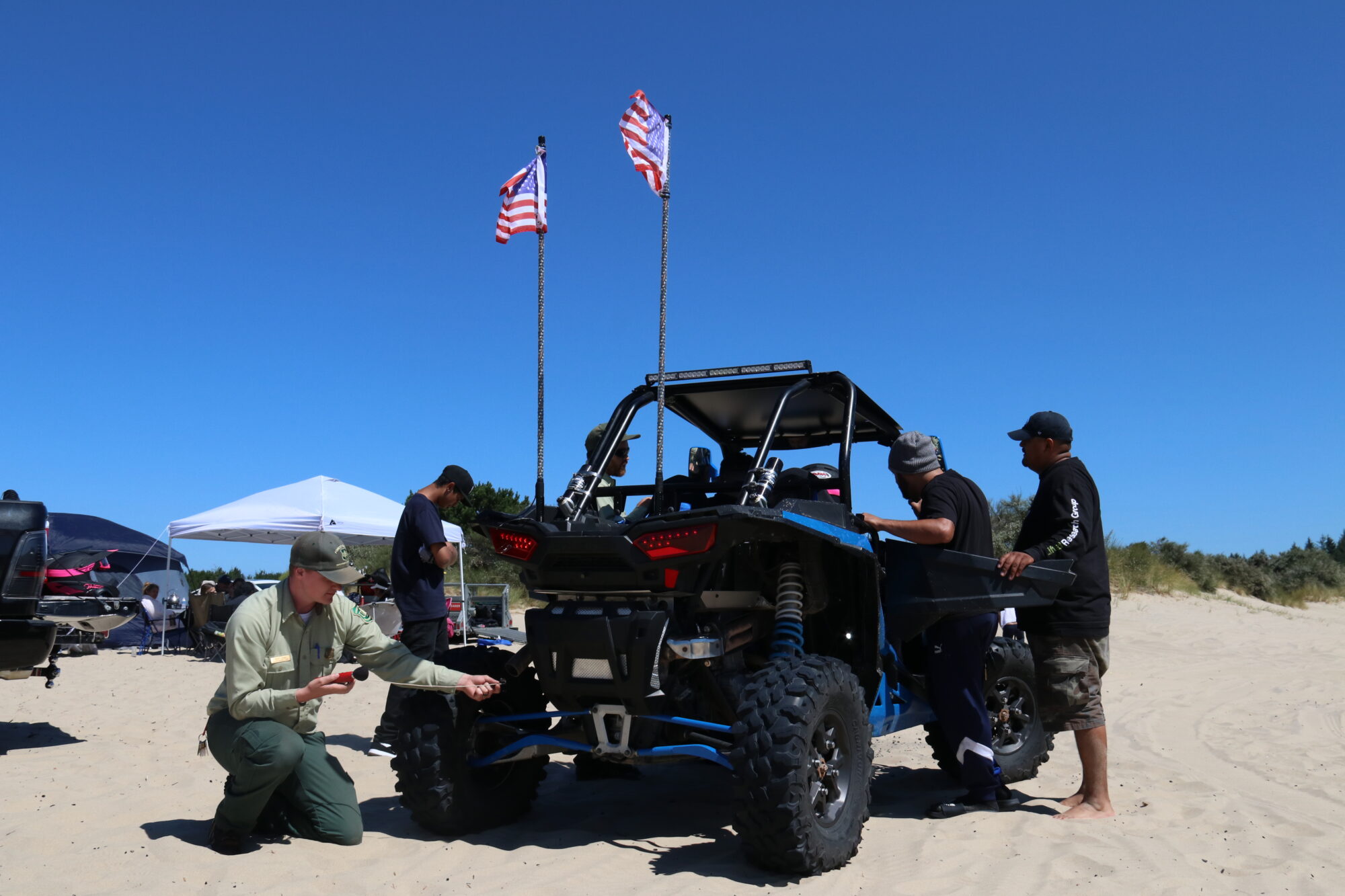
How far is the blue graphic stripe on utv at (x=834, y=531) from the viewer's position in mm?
4227

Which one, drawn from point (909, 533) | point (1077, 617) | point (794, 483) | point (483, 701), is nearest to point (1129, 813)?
point (1077, 617)

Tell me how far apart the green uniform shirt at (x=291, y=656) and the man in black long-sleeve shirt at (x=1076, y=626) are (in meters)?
2.99

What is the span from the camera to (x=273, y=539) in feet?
55.7

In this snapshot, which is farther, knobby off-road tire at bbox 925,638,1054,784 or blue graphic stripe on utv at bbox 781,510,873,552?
knobby off-road tire at bbox 925,638,1054,784

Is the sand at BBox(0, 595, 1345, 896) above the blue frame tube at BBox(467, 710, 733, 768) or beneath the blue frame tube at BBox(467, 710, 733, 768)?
beneath

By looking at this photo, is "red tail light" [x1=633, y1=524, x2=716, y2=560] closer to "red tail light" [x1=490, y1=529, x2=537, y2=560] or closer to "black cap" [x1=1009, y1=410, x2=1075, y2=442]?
"red tail light" [x1=490, y1=529, x2=537, y2=560]

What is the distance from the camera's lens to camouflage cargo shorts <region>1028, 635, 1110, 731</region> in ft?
16.9

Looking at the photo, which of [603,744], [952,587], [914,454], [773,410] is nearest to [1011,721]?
[952,587]

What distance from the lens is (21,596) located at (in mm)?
6855

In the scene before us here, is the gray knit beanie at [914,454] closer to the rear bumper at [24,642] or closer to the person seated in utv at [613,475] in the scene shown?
the person seated in utv at [613,475]

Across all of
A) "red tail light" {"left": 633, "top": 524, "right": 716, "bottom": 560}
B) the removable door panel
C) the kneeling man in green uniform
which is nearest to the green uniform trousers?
→ the kneeling man in green uniform

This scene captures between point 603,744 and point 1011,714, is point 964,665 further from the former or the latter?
point 603,744

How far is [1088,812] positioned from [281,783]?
3863mm

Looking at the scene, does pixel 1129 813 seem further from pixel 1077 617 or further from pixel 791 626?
pixel 791 626
